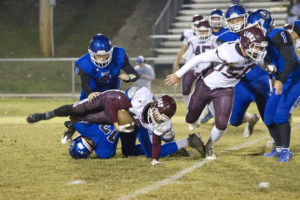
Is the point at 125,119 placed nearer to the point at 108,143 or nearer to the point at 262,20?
the point at 108,143

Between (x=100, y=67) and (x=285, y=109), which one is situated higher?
(x=100, y=67)

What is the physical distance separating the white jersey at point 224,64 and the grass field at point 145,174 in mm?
922

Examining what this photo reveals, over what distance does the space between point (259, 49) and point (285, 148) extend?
1237 mm

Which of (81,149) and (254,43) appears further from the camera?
(81,149)

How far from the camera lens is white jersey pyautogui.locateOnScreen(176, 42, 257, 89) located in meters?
6.27

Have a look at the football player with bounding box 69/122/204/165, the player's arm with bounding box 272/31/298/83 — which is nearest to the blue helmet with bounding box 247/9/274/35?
the player's arm with bounding box 272/31/298/83

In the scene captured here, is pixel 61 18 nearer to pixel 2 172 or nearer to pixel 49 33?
pixel 49 33

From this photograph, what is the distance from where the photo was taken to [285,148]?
6.40 meters

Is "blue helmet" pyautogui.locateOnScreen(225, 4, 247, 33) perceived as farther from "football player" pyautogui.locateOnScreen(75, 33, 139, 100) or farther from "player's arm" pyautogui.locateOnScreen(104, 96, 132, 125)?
"player's arm" pyautogui.locateOnScreen(104, 96, 132, 125)

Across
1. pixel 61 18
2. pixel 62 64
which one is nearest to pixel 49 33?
pixel 62 64

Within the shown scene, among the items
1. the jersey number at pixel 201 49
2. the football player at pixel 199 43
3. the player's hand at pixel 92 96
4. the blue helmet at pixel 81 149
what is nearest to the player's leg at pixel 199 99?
the player's hand at pixel 92 96

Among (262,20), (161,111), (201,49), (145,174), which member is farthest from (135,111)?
(201,49)

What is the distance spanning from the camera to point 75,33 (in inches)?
926

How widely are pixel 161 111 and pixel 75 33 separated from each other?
1826 cm
